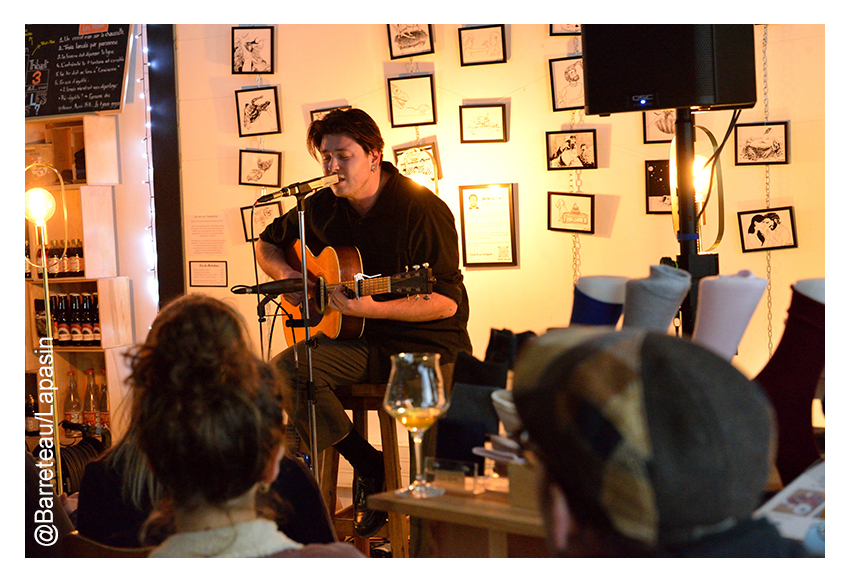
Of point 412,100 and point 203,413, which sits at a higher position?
point 412,100

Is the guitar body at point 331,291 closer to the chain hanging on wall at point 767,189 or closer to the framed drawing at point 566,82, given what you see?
the framed drawing at point 566,82

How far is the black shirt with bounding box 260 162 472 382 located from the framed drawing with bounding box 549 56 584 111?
0.83 m

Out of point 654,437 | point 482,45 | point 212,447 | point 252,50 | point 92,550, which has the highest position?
point 252,50

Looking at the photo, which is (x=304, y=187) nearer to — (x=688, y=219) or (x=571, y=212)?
(x=688, y=219)

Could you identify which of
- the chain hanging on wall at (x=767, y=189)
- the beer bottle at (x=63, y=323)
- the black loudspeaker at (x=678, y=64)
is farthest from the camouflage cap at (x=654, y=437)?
the beer bottle at (x=63, y=323)

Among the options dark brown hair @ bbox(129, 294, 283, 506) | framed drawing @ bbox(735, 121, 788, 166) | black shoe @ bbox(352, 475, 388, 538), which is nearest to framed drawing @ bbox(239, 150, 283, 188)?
black shoe @ bbox(352, 475, 388, 538)

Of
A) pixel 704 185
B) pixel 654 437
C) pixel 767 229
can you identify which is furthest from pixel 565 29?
pixel 654 437

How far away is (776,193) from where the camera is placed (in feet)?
10.3

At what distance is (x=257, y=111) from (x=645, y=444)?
359 cm

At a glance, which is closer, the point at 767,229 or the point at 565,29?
the point at 767,229

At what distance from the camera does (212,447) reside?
39.5 inches

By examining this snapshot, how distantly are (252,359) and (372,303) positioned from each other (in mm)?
1635
